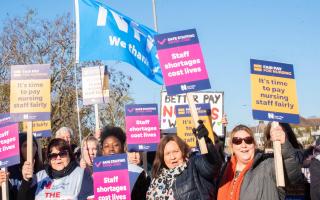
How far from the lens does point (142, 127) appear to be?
6.61 m

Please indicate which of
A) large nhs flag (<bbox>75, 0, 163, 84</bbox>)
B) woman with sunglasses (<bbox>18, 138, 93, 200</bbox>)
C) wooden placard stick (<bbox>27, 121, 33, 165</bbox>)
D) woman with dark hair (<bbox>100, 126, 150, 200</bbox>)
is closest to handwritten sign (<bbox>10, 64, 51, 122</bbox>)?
wooden placard stick (<bbox>27, 121, 33, 165</bbox>)

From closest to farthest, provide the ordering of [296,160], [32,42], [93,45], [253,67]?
[296,160]
[253,67]
[93,45]
[32,42]

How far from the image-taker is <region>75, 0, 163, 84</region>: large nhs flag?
9125 mm

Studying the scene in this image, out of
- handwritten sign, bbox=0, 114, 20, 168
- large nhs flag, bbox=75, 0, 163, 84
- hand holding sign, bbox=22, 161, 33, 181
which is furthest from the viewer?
large nhs flag, bbox=75, 0, 163, 84

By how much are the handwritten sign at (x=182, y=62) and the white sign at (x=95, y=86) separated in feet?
8.70

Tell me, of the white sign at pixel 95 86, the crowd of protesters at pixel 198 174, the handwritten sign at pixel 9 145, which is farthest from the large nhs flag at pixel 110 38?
the crowd of protesters at pixel 198 174

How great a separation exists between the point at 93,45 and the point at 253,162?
202 inches

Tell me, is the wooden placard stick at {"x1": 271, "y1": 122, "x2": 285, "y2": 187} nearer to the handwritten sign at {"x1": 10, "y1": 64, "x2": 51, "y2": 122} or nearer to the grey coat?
the grey coat

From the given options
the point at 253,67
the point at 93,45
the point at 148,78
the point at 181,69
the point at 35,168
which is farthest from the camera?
the point at 148,78

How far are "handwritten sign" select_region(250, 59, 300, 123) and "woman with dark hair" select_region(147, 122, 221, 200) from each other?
61 cm

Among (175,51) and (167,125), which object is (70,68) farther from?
(175,51)

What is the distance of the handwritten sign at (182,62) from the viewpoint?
524 centimetres

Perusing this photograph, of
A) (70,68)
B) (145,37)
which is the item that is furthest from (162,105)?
(70,68)

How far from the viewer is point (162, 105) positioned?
9.72 m
